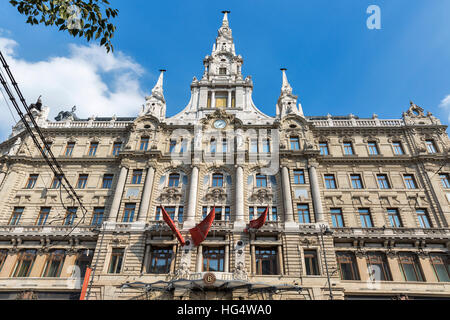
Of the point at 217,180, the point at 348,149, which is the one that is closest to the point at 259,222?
the point at 217,180

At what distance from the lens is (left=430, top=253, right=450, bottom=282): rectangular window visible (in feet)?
94.2

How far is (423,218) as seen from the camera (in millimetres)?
32406

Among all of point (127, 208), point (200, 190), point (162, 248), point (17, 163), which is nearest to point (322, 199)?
point (200, 190)

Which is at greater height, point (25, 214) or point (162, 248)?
point (25, 214)

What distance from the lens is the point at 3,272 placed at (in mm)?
29734

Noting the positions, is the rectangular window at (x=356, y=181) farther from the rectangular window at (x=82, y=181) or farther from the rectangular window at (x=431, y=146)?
the rectangular window at (x=82, y=181)

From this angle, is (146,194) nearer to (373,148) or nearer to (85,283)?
(85,283)

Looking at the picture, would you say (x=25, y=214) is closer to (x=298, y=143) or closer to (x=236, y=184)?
(x=236, y=184)

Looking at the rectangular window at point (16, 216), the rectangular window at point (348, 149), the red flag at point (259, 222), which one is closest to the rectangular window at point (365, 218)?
the rectangular window at point (348, 149)

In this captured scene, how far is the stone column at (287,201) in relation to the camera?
31.3 metres

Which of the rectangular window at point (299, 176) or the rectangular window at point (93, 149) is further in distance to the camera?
the rectangular window at point (93, 149)

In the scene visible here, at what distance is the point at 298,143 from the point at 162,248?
20.8 m

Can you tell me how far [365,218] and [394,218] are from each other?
306 centimetres

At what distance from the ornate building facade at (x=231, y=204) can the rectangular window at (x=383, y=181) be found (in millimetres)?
232
